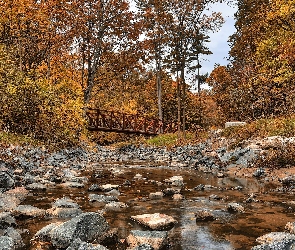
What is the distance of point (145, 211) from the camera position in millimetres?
5273

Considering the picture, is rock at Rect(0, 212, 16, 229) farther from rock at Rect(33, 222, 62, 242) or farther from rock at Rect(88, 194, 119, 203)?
rock at Rect(88, 194, 119, 203)

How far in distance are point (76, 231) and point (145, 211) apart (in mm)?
1913

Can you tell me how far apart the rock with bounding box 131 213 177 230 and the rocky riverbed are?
13 millimetres

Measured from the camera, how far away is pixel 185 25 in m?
23.6

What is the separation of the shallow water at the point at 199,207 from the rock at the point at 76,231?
23 centimetres

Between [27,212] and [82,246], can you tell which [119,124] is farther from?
[82,246]

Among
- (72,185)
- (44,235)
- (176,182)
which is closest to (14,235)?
(44,235)

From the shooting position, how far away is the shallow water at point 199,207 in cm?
394

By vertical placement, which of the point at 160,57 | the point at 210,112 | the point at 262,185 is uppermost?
the point at 160,57

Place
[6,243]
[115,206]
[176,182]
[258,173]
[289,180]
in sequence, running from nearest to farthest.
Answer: [6,243]
[115,206]
[289,180]
[176,182]
[258,173]

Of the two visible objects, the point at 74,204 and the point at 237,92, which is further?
the point at 237,92

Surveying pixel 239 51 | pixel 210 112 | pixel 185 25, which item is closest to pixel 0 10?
pixel 185 25

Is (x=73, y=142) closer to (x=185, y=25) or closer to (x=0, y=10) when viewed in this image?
(x=0, y=10)

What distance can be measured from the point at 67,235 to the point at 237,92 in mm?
23158
